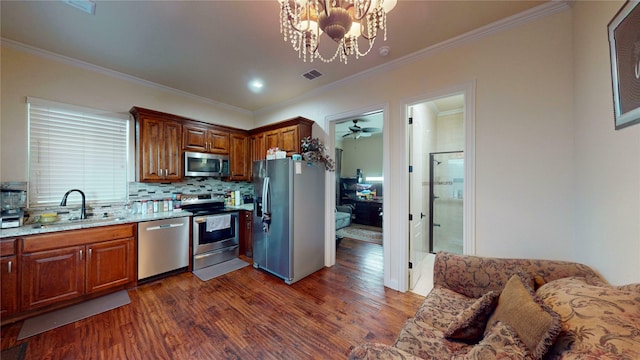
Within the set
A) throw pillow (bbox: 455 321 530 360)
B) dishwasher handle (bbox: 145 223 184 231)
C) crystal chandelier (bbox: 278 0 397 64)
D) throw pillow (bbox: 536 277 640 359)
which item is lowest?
throw pillow (bbox: 455 321 530 360)

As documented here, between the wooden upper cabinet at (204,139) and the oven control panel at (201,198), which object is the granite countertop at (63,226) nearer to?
the oven control panel at (201,198)

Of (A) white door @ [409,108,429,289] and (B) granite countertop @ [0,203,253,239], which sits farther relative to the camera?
(A) white door @ [409,108,429,289]

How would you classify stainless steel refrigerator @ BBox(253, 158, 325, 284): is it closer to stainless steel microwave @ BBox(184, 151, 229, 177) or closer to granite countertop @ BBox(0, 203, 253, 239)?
stainless steel microwave @ BBox(184, 151, 229, 177)

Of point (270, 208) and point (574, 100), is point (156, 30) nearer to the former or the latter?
point (270, 208)

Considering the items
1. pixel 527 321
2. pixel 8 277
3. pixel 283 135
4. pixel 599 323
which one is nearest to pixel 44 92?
pixel 8 277

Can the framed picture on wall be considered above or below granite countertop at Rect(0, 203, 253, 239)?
above

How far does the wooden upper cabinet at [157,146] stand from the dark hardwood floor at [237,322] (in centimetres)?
152

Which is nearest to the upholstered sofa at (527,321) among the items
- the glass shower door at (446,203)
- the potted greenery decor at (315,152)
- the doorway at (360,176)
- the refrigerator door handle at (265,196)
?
the potted greenery decor at (315,152)

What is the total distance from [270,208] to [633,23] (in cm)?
332

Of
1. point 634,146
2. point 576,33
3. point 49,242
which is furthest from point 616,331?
point 49,242

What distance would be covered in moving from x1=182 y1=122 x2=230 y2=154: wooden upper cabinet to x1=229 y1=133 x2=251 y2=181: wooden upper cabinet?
0.45 ft

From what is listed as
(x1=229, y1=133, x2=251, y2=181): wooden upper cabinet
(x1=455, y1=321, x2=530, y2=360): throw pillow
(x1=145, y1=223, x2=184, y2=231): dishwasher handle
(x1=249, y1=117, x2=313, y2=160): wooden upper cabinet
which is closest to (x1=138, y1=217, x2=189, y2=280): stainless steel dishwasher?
(x1=145, y1=223, x2=184, y2=231): dishwasher handle

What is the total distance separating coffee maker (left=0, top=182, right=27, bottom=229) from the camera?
7.20 ft

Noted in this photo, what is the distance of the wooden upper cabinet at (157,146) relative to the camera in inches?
119
